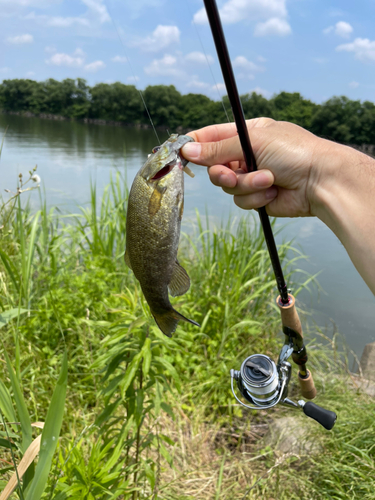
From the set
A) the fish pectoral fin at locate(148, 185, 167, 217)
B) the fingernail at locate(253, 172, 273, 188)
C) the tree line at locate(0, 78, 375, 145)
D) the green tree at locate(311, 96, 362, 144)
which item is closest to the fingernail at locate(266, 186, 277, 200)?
the fingernail at locate(253, 172, 273, 188)

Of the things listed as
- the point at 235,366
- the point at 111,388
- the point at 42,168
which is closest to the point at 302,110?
the point at 42,168

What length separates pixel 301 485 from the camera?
2311mm

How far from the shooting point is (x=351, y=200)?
1.36 metres

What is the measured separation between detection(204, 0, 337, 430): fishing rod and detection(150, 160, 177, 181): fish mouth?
30 centimetres

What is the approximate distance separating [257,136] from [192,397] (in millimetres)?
2405

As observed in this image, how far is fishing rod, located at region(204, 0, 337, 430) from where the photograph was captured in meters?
1.26

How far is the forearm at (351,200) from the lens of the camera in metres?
1.26

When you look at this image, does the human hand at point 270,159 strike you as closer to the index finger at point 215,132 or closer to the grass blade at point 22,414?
the index finger at point 215,132

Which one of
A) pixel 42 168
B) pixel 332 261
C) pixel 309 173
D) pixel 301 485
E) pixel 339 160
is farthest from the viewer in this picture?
pixel 42 168

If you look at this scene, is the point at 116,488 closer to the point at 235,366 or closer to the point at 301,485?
the point at 301,485

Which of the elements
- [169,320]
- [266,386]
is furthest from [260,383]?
[169,320]

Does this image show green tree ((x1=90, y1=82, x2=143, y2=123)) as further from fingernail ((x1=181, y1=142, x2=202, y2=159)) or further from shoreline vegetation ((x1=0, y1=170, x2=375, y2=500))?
fingernail ((x1=181, y1=142, x2=202, y2=159))

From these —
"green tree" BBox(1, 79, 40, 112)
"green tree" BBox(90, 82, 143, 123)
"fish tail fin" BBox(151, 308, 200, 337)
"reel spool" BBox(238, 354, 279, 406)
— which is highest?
"green tree" BBox(1, 79, 40, 112)

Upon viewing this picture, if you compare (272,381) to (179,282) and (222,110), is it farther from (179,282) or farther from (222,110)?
(222,110)
